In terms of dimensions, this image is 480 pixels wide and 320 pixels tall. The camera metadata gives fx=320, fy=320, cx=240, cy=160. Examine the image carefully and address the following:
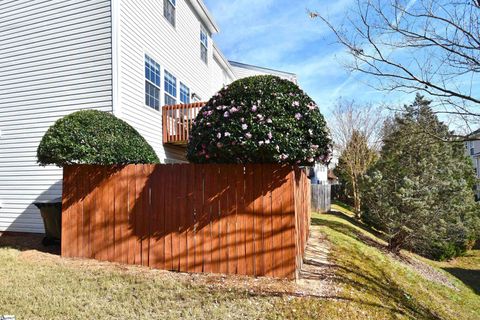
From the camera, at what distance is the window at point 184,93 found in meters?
11.2

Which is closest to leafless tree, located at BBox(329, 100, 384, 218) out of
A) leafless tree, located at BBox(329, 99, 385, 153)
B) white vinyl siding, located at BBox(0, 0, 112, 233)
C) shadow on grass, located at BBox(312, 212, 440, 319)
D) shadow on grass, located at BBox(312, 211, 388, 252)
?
leafless tree, located at BBox(329, 99, 385, 153)

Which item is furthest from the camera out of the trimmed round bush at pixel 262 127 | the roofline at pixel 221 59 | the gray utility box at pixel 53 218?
the roofline at pixel 221 59

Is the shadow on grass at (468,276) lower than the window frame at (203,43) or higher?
lower

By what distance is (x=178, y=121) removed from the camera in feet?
31.0

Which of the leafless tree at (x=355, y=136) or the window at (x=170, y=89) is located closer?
the window at (x=170, y=89)

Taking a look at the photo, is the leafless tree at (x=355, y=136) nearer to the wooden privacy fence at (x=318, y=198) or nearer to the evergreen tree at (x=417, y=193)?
the wooden privacy fence at (x=318, y=198)

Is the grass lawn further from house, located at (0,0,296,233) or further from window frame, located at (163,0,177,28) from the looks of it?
window frame, located at (163,0,177,28)

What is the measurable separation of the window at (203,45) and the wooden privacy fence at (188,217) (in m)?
9.02

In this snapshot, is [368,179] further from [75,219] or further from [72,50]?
[72,50]

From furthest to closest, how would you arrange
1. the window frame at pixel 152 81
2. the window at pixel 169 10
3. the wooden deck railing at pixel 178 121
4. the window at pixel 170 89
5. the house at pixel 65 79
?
the window at pixel 169 10 → the window at pixel 170 89 → the wooden deck railing at pixel 178 121 → the window frame at pixel 152 81 → the house at pixel 65 79

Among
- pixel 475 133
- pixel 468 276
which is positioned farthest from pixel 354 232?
pixel 475 133

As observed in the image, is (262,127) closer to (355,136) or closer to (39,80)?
(39,80)

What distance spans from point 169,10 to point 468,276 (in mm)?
14051

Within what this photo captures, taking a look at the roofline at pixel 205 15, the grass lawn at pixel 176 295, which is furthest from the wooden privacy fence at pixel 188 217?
the roofline at pixel 205 15
